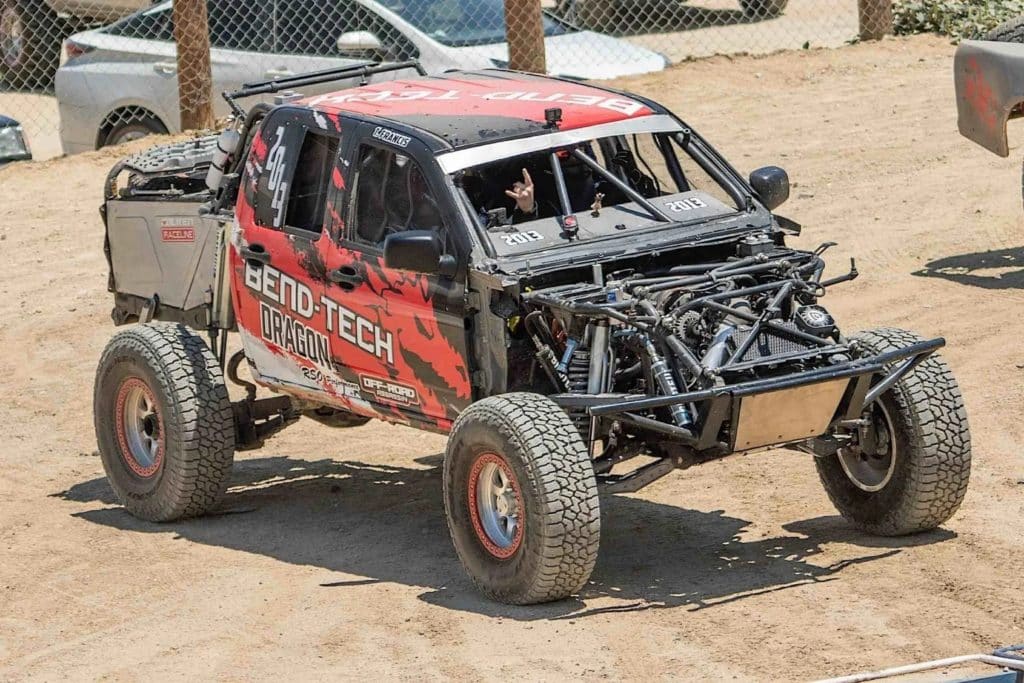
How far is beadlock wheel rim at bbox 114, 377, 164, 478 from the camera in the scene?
9336 millimetres

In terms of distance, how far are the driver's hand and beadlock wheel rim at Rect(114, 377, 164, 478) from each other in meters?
2.29

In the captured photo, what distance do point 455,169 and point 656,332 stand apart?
1285 millimetres

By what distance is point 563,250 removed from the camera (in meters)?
7.97

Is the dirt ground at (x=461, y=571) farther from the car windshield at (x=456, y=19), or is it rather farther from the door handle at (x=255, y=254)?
the car windshield at (x=456, y=19)

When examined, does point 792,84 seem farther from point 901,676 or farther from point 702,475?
point 901,676

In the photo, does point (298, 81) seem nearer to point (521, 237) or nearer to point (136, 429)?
point (136, 429)

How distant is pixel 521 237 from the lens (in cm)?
803

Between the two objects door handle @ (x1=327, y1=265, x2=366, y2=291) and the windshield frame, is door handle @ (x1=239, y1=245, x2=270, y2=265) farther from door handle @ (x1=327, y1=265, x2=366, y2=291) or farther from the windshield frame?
the windshield frame

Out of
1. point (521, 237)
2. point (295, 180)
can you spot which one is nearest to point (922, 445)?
point (521, 237)

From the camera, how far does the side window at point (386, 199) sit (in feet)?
27.0

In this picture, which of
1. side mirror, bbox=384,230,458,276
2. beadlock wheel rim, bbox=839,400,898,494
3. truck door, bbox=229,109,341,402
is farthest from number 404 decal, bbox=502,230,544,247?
beadlock wheel rim, bbox=839,400,898,494

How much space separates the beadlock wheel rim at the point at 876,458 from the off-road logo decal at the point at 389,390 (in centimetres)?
190

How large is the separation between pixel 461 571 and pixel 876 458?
1.86m

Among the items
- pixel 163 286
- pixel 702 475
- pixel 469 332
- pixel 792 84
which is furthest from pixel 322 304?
pixel 792 84
